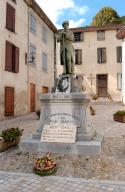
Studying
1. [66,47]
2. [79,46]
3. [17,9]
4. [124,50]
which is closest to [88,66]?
[79,46]

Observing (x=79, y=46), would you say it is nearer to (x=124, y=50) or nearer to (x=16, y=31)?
(x=124, y=50)

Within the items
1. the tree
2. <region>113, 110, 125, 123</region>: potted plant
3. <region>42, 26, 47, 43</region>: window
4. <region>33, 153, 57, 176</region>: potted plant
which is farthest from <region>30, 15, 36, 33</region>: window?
the tree

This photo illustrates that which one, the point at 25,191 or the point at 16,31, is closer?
the point at 25,191

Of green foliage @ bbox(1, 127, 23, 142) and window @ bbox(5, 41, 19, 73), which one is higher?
window @ bbox(5, 41, 19, 73)

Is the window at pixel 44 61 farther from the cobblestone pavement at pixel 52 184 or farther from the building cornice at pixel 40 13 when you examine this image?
the cobblestone pavement at pixel 52 184

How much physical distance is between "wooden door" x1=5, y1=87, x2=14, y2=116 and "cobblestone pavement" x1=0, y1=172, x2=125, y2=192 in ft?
39.7

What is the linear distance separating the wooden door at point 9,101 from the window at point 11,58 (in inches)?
52.0

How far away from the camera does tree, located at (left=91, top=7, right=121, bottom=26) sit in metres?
43.7

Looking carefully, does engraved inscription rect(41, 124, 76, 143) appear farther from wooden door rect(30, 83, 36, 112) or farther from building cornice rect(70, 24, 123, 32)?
building cornice rect(70, 24, 123, 32)

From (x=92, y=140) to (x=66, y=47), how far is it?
2.94m

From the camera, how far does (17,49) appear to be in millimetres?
18938

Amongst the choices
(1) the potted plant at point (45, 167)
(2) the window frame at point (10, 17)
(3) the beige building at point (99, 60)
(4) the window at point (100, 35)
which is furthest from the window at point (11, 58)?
(4) the window at point (100, 35)

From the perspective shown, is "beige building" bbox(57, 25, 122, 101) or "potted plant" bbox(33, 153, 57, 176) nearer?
"potted plant" bbox(33, 153, 57, 176)

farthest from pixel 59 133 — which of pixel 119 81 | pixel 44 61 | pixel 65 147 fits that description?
pixel 119 81
